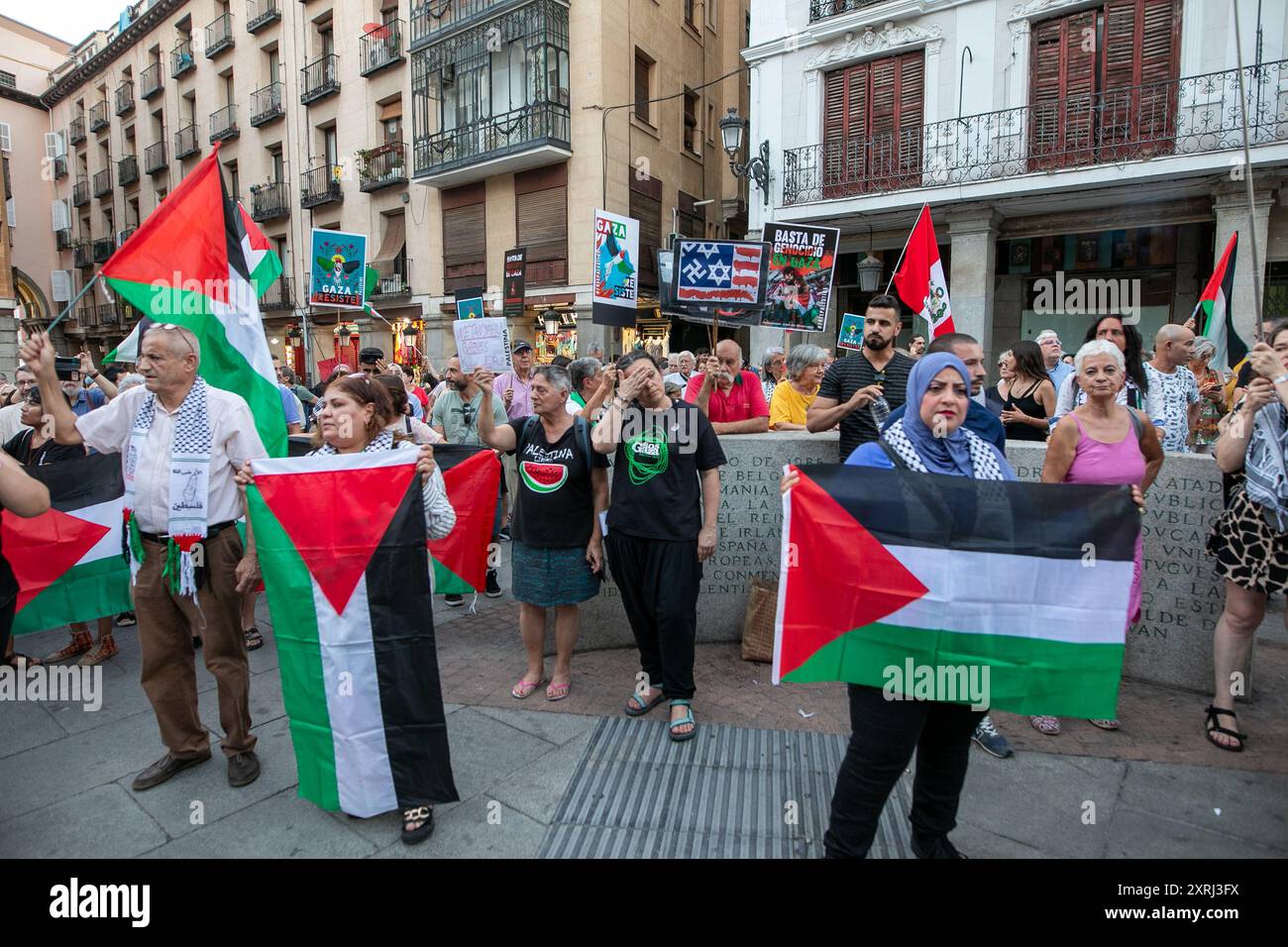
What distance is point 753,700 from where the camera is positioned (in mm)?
4203

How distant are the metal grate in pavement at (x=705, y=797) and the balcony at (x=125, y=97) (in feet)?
135

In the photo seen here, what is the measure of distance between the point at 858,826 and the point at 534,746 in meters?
1.73

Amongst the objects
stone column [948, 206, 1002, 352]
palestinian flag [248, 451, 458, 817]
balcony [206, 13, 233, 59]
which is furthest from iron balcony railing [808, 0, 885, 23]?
balcony [206, 13, 233, 59]

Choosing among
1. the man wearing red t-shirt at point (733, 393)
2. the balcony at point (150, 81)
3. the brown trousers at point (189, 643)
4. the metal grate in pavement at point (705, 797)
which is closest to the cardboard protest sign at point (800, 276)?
the man wearing red t-shirt at point (733, 393)

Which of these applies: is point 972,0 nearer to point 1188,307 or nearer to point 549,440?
point 1188,307

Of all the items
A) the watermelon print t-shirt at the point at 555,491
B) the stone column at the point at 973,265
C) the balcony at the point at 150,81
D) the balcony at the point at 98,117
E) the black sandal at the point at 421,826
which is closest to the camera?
the black sandal at the point at 421,826

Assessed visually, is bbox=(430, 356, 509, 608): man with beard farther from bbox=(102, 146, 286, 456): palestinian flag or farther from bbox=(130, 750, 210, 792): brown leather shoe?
bbox=(130, 750, 210, 792): brown leather shoe

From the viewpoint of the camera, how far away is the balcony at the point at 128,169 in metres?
33.0

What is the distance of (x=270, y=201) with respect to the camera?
25672mm

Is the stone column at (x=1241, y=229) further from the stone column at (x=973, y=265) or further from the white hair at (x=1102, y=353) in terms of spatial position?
the white hair at (x=1102, y=353)

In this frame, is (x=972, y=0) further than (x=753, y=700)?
Yes

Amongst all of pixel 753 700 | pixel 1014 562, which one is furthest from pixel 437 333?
pixel 1014 562

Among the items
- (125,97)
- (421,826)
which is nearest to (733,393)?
(421,826)

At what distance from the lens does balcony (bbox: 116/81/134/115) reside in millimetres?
33000
